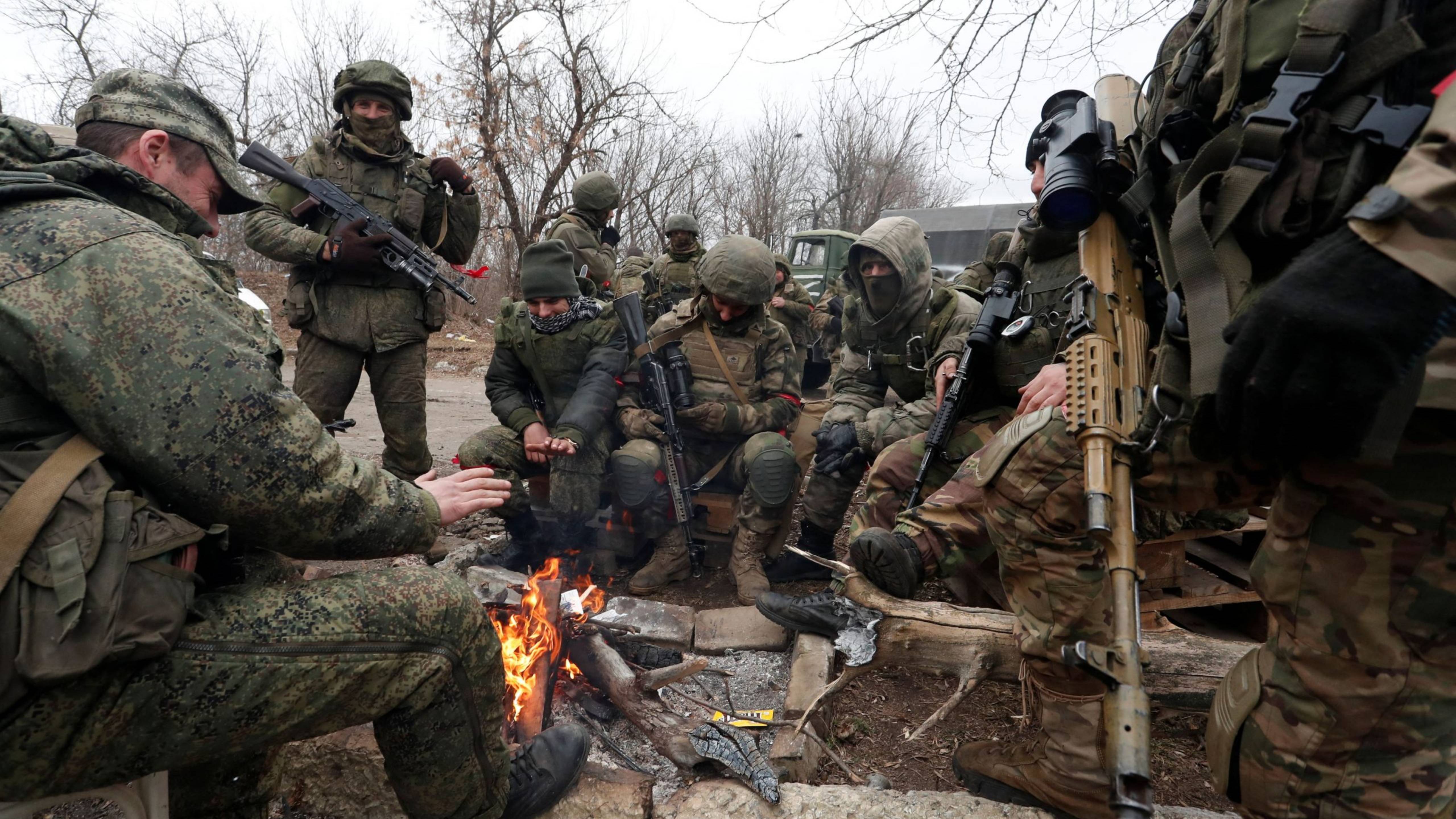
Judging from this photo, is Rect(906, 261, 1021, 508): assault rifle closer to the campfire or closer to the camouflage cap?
the campfire

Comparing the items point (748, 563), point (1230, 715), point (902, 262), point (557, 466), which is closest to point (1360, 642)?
point (1230, 715)

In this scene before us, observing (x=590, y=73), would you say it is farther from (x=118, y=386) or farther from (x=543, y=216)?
(x=118, y=386)

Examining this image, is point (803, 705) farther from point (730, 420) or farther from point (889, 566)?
point (730, 420)

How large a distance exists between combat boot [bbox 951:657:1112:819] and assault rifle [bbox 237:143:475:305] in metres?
3.70

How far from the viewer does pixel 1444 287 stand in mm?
998

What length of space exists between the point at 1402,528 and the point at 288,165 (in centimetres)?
485

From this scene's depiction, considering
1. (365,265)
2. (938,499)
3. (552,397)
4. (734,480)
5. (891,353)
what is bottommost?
(734,480)

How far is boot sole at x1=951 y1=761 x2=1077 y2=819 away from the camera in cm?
205

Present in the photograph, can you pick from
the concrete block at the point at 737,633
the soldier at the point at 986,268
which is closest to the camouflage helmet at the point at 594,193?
the soldier at the point at 986,268

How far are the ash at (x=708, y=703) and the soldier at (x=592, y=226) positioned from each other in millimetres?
4950

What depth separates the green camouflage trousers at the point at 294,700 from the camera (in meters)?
1.34

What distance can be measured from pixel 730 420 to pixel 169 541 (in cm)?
322

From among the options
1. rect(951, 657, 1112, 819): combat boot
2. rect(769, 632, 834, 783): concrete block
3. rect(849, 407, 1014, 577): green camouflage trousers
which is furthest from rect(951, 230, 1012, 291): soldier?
rect(951, 657, 1112, 819): combat boot

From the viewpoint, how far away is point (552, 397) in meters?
4.53
